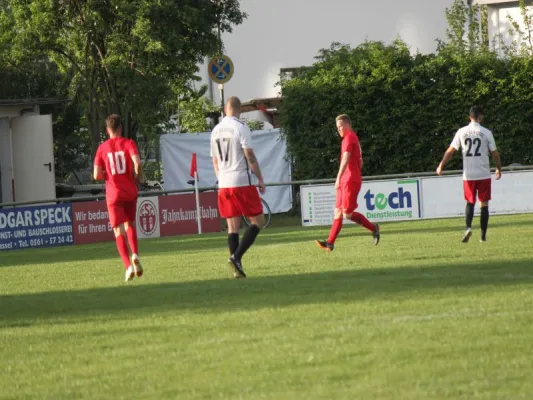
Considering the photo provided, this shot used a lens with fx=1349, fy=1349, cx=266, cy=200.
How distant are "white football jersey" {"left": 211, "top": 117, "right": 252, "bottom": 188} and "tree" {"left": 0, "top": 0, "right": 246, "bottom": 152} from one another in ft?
68.7

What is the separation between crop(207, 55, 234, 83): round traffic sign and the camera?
32.6 meters

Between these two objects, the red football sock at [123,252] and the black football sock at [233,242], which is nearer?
the black football sock at [233,242]

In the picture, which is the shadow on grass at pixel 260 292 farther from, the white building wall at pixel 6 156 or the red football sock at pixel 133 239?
the white building wall at pixel 6 156

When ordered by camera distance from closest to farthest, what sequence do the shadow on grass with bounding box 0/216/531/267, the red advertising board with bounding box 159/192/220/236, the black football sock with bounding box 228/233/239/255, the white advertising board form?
the black football sock with bounding box 228/233/239/255 < the shadow on grass with bounding box 0/216/531/267 < the white advertising board < the red advertising board with bounding box 159/192/220/236

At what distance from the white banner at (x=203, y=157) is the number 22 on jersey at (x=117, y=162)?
19.9 meters

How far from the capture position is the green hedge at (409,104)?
33.6m

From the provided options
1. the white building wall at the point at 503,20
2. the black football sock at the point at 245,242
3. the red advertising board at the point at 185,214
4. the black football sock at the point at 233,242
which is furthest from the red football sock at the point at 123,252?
the white building wall at the point at 503,20

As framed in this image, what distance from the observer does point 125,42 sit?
36.0 metres

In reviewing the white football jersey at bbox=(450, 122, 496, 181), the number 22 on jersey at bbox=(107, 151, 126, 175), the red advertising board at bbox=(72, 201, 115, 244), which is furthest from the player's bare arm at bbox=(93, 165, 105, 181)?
the red advertising board at bbox=(72, 201, 115, 244)

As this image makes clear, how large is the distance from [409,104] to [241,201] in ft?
65.4

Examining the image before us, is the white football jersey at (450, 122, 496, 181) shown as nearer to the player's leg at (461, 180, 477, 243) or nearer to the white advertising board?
the player's leg at (461, 180, 477, 243)

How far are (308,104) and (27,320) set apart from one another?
76.1 feet

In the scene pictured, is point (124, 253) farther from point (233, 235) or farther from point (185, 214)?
point (185, 214)

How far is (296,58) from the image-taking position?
4978 cm
